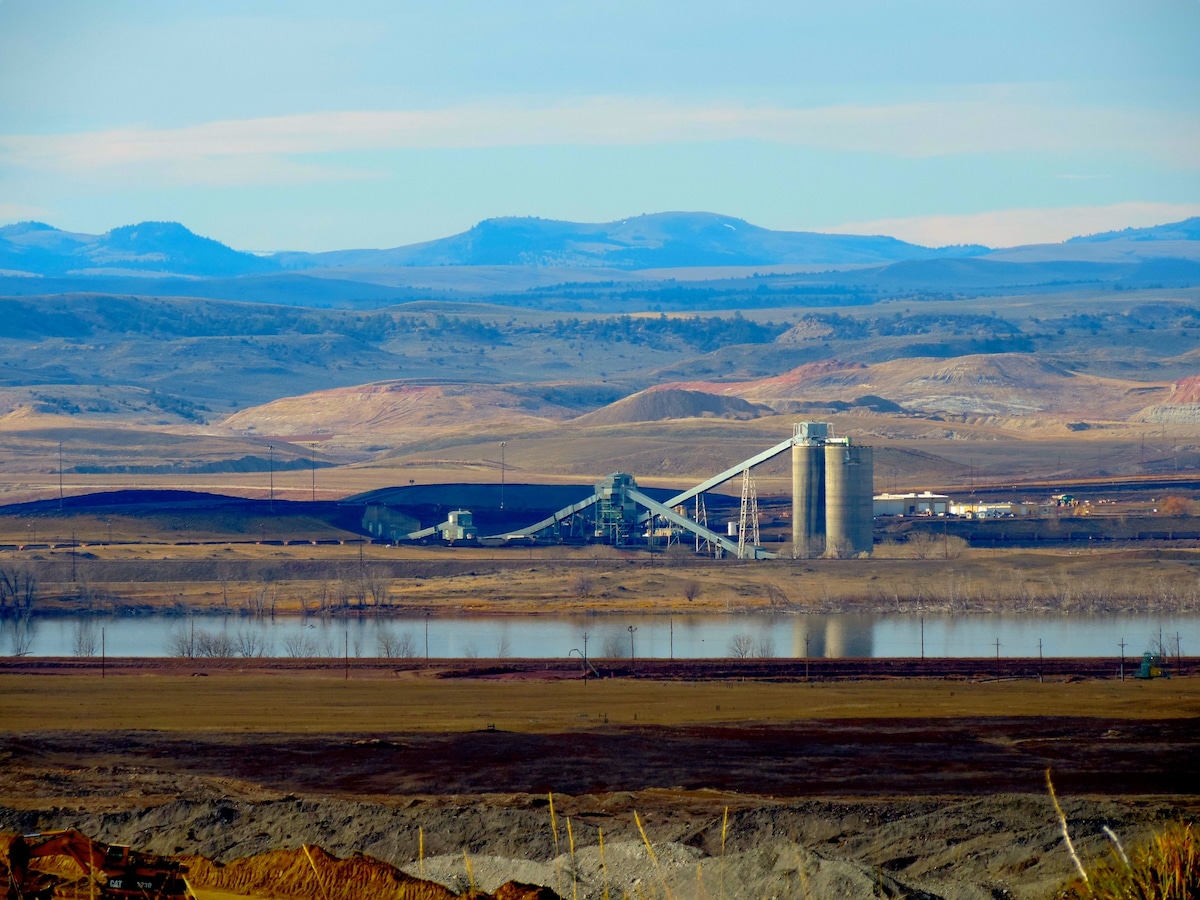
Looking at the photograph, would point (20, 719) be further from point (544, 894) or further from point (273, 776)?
point (544, 894)

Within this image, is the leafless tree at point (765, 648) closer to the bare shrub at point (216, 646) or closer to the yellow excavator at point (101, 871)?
the bare shrub at point (216, 646)

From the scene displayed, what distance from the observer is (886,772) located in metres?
34.3

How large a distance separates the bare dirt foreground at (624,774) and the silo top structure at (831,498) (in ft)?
173

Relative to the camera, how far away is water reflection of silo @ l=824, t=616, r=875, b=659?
7119 centimetres

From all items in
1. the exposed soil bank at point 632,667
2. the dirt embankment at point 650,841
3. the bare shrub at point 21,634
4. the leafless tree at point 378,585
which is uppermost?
the dirt embankment at point 650,841

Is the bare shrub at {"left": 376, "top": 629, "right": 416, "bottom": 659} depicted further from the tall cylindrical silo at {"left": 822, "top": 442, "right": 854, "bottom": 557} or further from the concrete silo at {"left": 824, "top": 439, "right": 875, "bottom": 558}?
the concrete silo at {"left": 824, "top": 439, "right": 875, "bottom": 558}

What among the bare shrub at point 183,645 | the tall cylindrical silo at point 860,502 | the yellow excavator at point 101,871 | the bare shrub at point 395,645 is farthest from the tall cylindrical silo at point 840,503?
the yellow excavator at point 101,871

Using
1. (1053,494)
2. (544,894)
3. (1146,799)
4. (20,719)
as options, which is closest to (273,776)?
(20,719)

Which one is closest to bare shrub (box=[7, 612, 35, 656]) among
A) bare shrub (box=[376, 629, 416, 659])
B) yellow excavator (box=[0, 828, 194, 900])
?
bare shrub (box=[376, 629, 416, 659])

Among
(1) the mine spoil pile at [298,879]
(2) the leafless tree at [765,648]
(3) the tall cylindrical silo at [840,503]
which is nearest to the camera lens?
(1) the mine spoil pile at [298,879]

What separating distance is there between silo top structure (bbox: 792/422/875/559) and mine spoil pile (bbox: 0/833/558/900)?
3499 inches

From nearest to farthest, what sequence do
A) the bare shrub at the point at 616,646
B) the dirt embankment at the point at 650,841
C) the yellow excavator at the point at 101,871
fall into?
the yellow excavator at the point at 101,871
the dirt embankment at the point at 650,841
the bare shrub at the point at 616,646

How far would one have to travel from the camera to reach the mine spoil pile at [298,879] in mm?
17312

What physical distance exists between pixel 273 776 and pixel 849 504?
76.5 m
